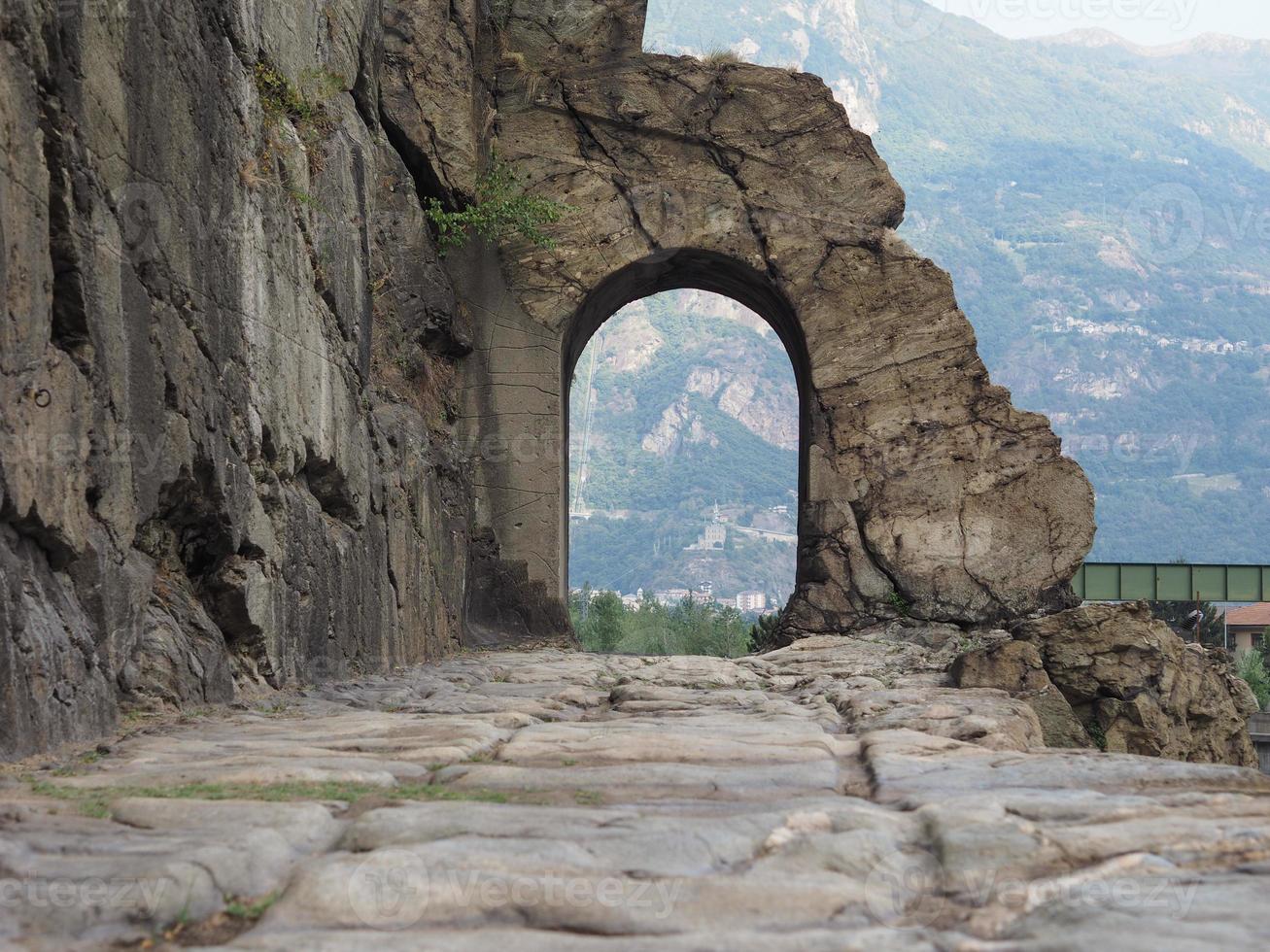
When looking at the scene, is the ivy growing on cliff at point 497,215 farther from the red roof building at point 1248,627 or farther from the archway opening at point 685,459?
the archway opening at point 685,459

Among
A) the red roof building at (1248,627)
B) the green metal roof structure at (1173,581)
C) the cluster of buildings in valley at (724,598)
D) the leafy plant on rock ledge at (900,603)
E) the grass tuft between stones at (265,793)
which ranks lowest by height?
the cluster of buildings in valley at (724,598)

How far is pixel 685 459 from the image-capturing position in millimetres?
125188

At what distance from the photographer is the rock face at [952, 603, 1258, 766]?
11234 millimetres

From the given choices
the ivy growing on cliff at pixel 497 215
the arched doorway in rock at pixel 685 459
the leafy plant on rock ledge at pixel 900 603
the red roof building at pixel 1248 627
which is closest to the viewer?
the ivy growing on cliff at pixel 497 215

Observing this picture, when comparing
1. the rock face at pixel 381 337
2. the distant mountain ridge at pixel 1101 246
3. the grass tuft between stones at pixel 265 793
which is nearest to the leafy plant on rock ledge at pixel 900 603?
the rock face at pixel 381 337

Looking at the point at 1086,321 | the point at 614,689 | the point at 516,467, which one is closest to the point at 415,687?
the point at 614,689

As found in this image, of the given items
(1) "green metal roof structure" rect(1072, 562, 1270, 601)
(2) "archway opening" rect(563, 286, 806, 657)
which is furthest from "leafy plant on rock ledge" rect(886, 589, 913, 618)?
(2) "archway opening" rect(563, 286, 806, 657)

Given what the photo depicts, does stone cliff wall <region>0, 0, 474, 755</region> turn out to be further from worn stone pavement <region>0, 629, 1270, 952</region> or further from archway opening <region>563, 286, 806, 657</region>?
archway opening <region>563, 286, 806, 657</region>

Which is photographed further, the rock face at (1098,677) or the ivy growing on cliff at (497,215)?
the ivy growing on cliff at (497,215)

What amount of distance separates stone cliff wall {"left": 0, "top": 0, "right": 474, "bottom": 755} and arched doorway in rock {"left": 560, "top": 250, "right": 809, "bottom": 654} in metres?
78.0

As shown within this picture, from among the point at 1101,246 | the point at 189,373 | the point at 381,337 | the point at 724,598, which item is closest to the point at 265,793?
the point at 189,373

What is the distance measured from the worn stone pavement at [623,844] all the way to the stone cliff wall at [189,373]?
101cm

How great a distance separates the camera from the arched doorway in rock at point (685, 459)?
10919cm

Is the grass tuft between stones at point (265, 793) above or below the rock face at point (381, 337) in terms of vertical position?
below
